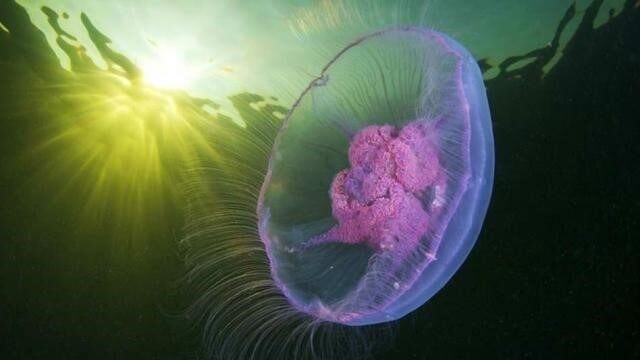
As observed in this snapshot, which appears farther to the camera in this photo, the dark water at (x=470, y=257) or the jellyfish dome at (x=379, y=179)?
the dark water at (x=470, y=257)

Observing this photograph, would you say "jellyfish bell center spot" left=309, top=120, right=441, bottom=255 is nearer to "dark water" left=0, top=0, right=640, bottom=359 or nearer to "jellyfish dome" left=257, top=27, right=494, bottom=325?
"jellyfish dome" left=257, top=27, right=494, bottom=325

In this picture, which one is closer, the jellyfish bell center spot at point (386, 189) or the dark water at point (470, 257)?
the jellyfish bell center spot at point (386, 189)

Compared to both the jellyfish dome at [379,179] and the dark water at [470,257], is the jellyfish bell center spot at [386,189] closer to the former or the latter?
the jellyfish dome at [379,179]

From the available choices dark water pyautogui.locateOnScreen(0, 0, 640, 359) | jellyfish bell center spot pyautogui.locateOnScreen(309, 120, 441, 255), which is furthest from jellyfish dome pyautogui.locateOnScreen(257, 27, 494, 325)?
dark water pyautogui.locateOnScreen(0, 0, 640, 359)

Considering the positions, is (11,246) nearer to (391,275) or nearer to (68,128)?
(68,128)

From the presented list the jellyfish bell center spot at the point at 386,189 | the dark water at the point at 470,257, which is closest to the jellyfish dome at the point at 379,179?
the jellyfish bell center spot at the point at 386,189

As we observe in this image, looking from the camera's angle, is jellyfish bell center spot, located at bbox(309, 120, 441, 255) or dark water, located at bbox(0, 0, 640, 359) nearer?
jellyfish bell center spot, located at bbox(309, 120, 441, 255)

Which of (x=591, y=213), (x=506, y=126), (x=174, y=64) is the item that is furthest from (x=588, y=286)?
(x=174, y=64)
